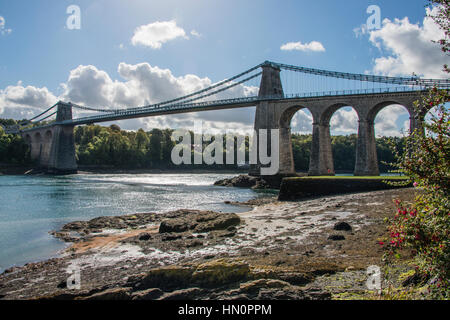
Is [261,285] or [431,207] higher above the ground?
[431,207]

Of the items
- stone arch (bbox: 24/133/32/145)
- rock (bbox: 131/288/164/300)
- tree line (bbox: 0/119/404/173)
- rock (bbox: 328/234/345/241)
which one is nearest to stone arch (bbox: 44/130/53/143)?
tree line (bbox: 0/119/404/173)

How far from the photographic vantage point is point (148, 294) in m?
6.17

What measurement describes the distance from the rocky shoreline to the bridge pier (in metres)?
66.7

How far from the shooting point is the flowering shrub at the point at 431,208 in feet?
13.3

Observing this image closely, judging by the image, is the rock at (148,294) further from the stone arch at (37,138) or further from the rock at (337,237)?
the stone arch at (37,138)

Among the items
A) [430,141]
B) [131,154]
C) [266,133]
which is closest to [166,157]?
[131,154]

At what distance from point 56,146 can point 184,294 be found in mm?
82265

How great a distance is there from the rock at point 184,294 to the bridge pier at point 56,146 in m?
79.1

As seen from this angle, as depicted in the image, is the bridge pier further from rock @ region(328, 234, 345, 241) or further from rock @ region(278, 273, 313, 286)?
rock @ region(278, 273, 313, 286)

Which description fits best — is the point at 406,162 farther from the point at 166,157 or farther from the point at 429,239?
the point at 166,157

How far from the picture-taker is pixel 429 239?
425cm

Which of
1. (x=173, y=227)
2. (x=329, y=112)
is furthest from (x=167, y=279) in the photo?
(x=329, y=112)
